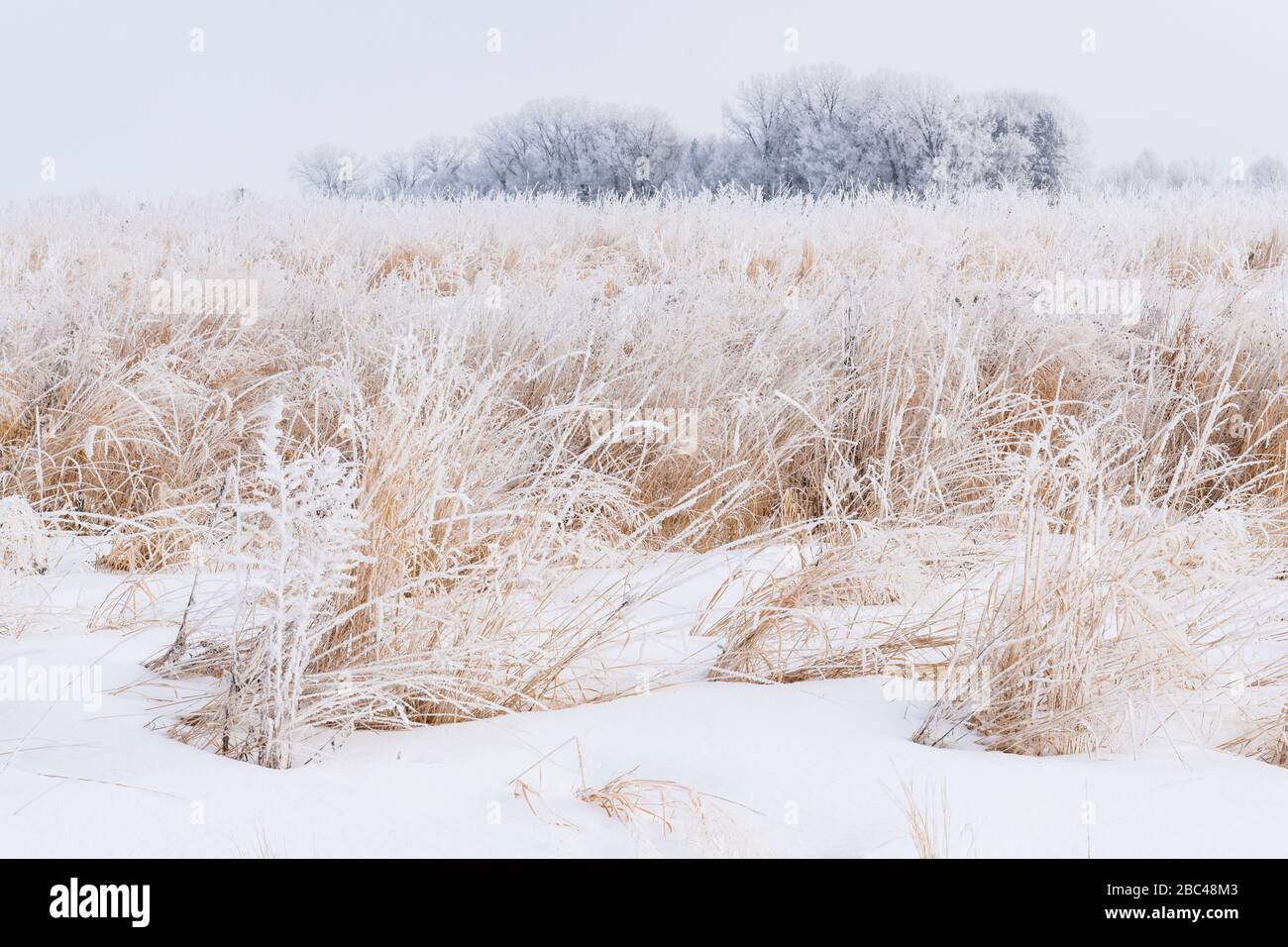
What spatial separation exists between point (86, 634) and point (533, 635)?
35.0 inches

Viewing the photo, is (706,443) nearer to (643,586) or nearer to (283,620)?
(643,586)

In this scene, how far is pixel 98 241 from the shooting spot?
617 cm

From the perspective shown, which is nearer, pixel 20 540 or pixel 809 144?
pixel 20 540

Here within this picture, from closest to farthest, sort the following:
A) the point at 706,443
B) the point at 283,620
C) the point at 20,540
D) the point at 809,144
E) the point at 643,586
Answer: the point at 283,620
the point at 20,540
the point at 643,586
the point at 706,443
the point at 809,144

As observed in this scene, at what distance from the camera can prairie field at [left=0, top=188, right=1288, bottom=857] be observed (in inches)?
56.9

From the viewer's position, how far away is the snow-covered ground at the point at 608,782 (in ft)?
4.36

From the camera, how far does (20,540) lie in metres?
2.29

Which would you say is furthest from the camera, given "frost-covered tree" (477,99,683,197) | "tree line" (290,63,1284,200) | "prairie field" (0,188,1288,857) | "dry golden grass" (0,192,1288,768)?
"frost-covered tree" (477,99,683,197)

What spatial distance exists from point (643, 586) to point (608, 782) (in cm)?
90

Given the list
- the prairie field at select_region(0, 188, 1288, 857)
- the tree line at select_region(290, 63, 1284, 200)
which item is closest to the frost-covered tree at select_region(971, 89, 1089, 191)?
the tree line at select_region(290, 63, 1284, 200)

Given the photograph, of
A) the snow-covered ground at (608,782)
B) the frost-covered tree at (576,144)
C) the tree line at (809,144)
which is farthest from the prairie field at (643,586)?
the frost-covered tree at (576,144)

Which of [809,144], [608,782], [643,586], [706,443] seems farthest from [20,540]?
[809,144]

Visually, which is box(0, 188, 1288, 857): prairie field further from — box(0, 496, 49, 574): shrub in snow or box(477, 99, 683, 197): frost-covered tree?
box(477, 99, 683, 197): frost-covered tree

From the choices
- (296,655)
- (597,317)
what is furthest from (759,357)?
(296,655)
